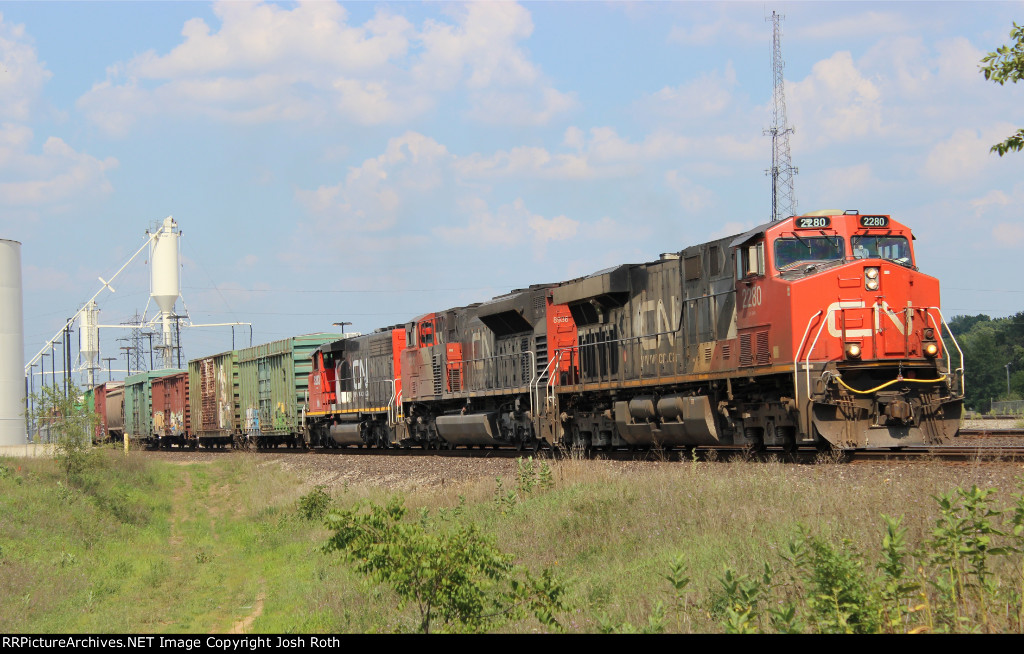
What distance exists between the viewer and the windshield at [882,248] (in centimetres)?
1438

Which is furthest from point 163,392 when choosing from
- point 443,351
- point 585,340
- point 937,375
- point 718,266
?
point 937,375

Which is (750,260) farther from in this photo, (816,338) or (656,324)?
(656,324)

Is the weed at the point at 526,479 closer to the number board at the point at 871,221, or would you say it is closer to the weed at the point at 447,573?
the weed at the point at 447,573

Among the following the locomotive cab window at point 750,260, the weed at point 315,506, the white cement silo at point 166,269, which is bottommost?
the weed at point 315,506

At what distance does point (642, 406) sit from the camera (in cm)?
1717

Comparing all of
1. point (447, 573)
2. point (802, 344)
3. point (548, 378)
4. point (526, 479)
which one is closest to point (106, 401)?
point (548, 378)

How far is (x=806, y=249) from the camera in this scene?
1437 cm

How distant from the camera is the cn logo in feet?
44.8

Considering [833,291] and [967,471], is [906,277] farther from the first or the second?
[967,471]

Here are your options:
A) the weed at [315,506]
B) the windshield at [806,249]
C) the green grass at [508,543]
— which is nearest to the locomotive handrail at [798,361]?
the windshield at [806,249]

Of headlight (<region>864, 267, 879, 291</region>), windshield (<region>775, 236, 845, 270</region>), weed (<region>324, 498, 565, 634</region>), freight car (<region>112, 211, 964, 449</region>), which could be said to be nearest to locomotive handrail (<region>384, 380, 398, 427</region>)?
freight car (<region>112, 211, 964, 449</region>)

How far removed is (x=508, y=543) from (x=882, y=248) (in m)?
7.62

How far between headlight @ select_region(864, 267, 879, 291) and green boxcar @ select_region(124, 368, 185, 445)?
4466 centimetres

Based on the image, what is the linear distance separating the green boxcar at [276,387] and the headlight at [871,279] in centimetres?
2569
